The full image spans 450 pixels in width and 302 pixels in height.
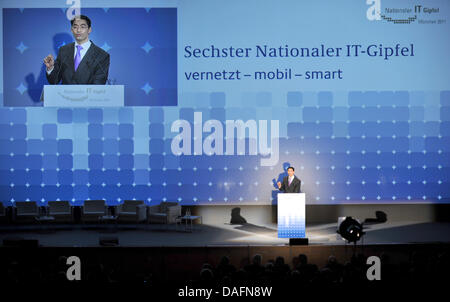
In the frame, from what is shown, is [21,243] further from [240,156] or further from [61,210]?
[240,156]

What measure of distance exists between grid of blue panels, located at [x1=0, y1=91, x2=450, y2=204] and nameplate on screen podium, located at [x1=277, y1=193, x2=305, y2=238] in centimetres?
296

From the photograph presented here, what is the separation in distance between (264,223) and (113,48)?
461cm

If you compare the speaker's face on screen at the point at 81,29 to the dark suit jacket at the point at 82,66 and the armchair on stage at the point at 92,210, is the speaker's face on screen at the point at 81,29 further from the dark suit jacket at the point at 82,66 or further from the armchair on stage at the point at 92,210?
the armchair on stage at the point at 92,210

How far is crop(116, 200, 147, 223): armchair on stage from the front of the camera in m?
10.8

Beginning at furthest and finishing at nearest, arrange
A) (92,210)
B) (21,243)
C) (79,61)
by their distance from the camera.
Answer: (79,61), (92,210), (21,243)

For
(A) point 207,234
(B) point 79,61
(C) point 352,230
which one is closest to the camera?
(C) point 352,230

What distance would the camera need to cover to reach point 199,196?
11.2 metres

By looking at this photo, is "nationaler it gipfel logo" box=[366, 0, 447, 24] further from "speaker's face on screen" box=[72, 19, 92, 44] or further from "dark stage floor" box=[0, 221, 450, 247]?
"speaker's face on screen" box=[72, 19, 92, 44]

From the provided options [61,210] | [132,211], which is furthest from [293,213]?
[61,210]

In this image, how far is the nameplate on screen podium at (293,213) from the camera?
26.8ft

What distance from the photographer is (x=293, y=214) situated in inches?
322

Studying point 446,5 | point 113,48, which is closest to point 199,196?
point 113,48

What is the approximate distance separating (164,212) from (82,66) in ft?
11.0
